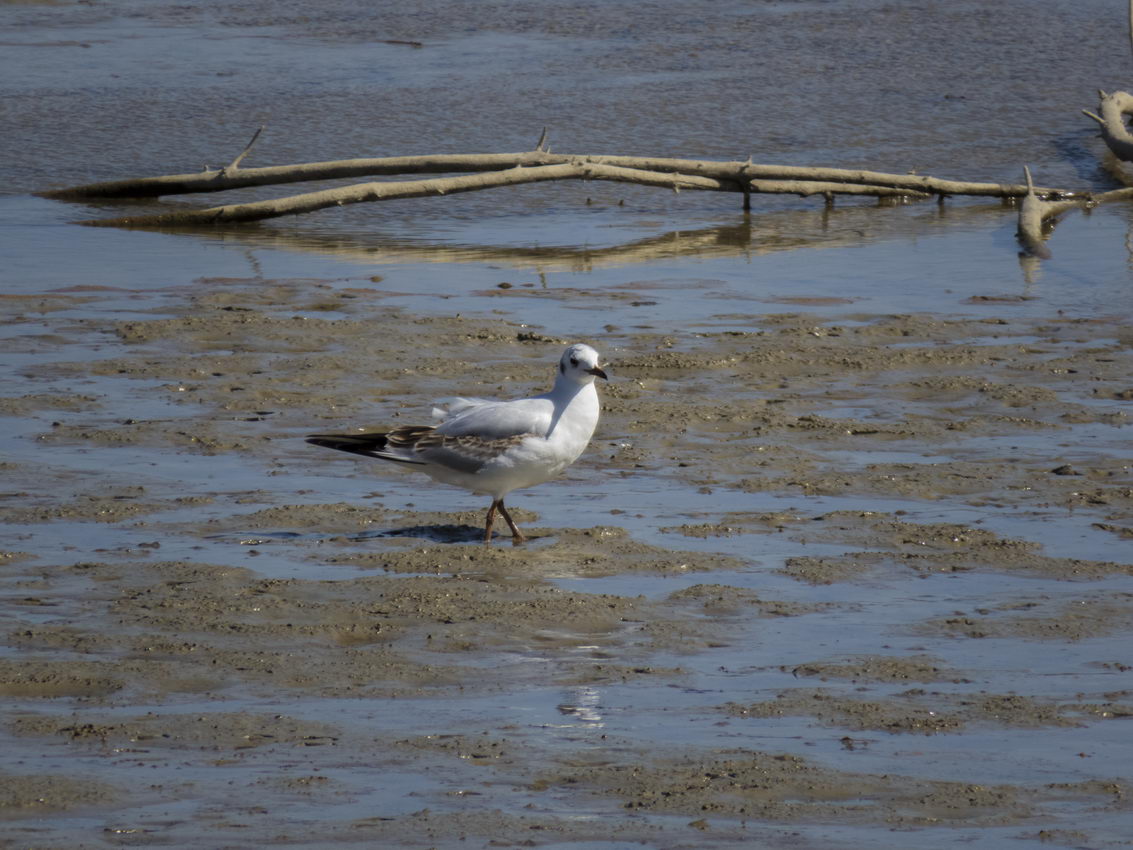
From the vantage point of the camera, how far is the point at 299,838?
414 centimetres

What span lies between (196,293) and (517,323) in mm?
2201

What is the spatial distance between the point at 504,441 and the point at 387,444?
1.70 feet

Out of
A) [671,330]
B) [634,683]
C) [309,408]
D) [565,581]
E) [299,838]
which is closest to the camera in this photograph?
[299,838]

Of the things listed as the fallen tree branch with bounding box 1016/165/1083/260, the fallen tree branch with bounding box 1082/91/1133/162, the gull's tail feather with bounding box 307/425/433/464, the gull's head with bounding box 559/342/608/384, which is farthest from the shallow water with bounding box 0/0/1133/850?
the gull's head with bounding box 559/342/608/384

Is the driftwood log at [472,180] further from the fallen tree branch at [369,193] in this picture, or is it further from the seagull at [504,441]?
the seagull at [504,441]

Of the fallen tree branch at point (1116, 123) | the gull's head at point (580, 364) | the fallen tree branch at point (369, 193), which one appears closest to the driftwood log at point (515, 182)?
the fallen tree branch at point (369, 193)

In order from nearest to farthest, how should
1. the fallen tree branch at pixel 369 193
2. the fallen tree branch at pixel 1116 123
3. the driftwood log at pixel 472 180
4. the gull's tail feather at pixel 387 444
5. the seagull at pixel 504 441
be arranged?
the seagull at pixel 504 441 < the gull's tail feather at pixel 387 444 < the fallen tree branch at pixel 369 193 < the driftwood log at pixel 472 180 < the fallen tree branch at pixel 1116 123

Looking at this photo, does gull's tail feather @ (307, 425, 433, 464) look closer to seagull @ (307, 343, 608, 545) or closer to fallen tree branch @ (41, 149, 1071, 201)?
seagull @ (307, 343, 608, 545)

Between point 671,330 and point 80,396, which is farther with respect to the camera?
point 671,330

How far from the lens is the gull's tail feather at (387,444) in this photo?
6953 millimetres

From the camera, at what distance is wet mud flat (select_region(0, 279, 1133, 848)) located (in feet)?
14.4

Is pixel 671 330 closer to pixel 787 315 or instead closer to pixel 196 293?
pixel 787 315

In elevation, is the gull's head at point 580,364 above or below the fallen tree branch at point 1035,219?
above

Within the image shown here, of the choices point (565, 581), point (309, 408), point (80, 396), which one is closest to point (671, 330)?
point (309, 408)
